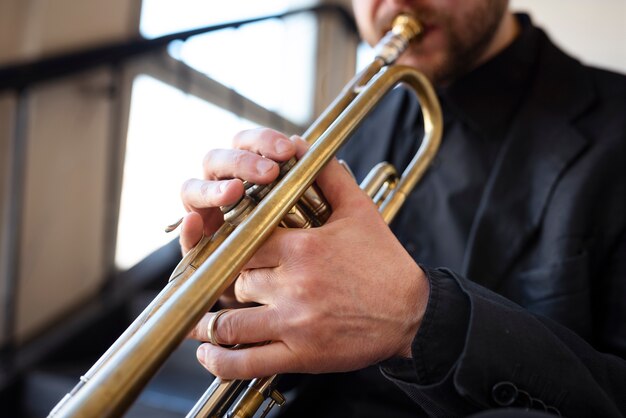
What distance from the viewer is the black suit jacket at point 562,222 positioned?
77cm

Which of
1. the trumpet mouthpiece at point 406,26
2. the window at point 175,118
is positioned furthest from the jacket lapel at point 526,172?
the window at point 175,118

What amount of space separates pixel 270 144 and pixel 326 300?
0.57 ft

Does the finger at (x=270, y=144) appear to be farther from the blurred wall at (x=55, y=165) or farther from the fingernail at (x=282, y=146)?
the blurred wall at (x=55, y=165)

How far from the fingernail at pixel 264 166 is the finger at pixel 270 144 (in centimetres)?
2

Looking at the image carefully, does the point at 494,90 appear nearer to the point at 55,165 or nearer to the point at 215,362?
the point at 215,362

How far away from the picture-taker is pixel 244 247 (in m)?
0.48

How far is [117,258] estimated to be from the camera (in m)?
1.82

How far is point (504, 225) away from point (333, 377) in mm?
390

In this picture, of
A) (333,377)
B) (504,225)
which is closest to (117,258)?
(333,377)

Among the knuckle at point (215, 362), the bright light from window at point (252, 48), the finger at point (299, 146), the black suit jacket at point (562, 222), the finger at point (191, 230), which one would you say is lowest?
the knuckle at point (215, 362)

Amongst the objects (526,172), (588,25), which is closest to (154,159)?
(526,172)

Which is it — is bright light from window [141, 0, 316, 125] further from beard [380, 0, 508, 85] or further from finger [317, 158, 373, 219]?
finger [317, 158, 373, 219]

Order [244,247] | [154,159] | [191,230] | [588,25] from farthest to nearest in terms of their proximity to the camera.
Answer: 1. [588,25]
2. [154,159]
3. [191,230]
4. [244,247]

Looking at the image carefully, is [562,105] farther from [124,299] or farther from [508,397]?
[124,299]
